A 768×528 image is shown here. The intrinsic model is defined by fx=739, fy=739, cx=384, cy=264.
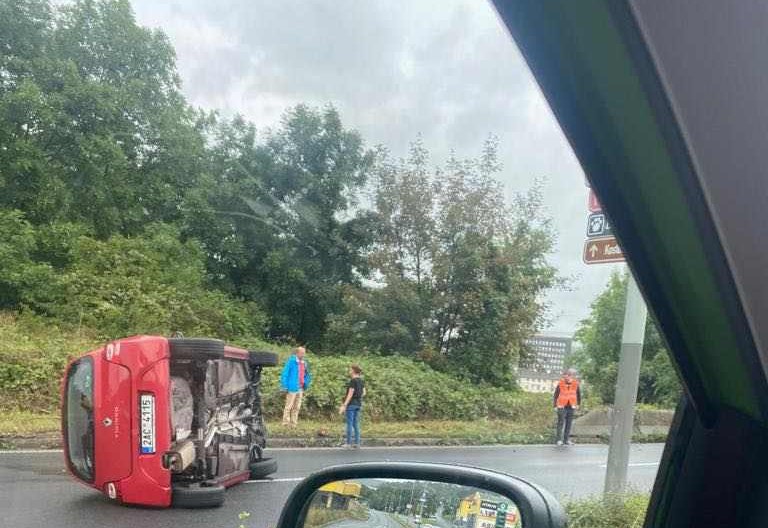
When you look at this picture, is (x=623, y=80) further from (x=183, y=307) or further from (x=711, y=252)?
(x=183, y=307)

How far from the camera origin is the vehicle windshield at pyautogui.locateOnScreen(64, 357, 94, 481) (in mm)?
4461

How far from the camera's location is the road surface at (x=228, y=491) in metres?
4.11

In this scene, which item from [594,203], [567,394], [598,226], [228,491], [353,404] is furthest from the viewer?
[353,404]

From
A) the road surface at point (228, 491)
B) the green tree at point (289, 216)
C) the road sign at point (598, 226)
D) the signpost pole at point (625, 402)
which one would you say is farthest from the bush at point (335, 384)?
the road sign at point (598, 226)

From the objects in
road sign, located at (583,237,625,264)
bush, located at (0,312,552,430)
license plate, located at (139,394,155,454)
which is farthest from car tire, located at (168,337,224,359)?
road sign, located at (583,237,625,264)

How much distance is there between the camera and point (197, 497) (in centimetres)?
466

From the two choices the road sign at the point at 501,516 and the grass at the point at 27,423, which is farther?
the grass at the point at 27,423

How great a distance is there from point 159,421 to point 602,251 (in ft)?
12.5

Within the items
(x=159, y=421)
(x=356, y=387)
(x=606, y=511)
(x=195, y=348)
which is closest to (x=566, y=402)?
(x=606, y=511)

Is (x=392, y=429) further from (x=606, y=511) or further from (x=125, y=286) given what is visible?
(x=606, y=511)

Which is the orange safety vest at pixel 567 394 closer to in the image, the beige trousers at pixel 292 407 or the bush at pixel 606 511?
the bush at pixel 606 511

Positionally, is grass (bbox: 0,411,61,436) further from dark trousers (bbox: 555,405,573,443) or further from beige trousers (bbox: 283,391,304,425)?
dark trousers (bbox: 555,405,573,443)

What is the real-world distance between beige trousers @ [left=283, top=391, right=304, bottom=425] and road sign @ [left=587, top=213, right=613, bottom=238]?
441 centimetres

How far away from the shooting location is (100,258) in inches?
176
